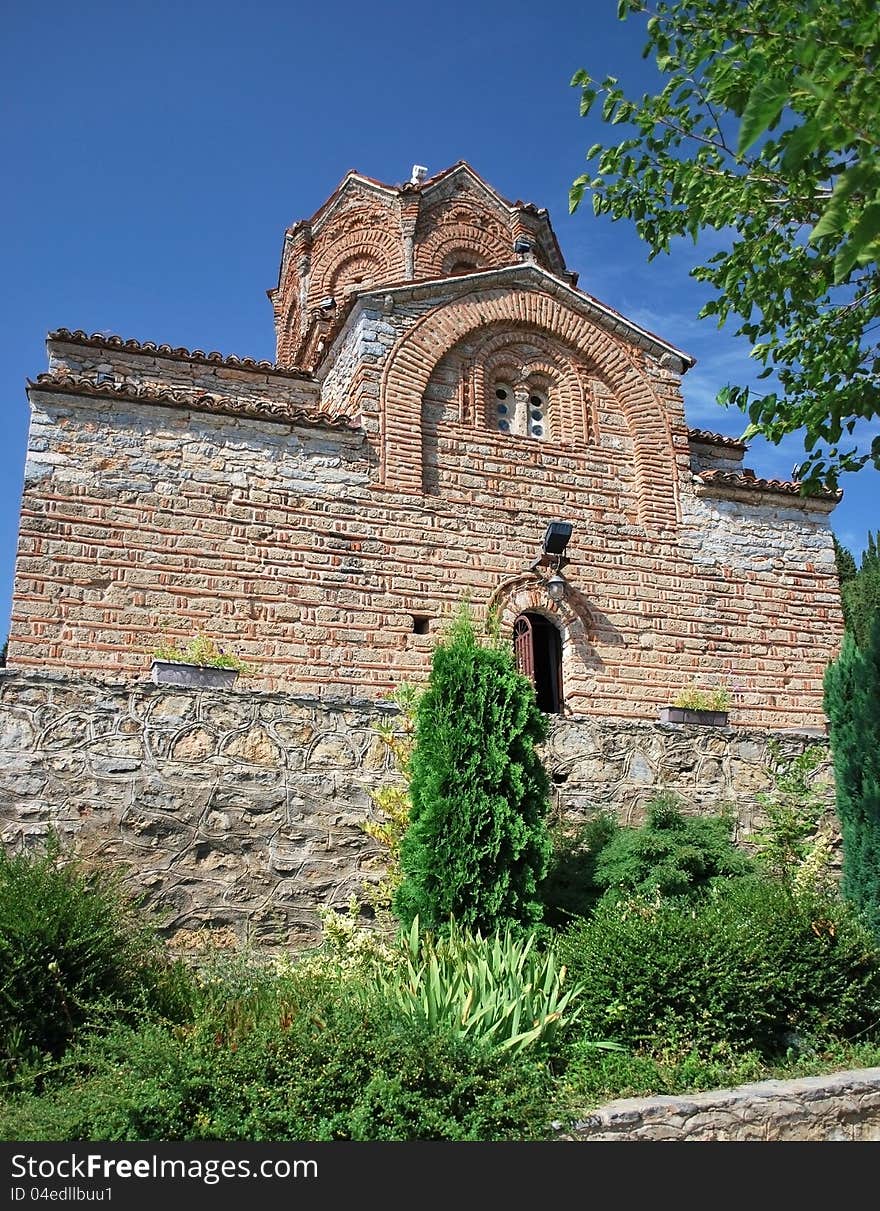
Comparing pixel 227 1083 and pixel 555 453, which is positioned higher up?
pixel 555 453

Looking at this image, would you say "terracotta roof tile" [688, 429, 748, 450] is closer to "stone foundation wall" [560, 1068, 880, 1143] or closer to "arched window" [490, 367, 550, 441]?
"arched window" [490, 367, 550, 441]

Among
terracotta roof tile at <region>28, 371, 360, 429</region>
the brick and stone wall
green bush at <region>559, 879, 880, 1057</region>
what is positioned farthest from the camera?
terracotta roof tile at <region>28, 371, 360, 429</region>

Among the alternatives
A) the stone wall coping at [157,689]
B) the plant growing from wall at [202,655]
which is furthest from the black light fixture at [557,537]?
the stone wall coping at [157,689]

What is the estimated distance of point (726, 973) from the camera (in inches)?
241

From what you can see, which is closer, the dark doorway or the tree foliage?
the tree foliage

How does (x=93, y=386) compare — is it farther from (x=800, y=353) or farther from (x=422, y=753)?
(x=800, y=353)

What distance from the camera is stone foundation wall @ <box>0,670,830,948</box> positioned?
728cm

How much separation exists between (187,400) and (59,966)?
6.76 metres

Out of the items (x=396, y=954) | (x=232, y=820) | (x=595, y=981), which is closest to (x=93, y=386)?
(x=232, y=820)

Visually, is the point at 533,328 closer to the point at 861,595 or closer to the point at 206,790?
the point at 206,790

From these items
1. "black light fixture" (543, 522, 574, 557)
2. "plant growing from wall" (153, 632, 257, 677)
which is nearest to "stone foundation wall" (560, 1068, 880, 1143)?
"plant growing from wall" (153, 632, 257, 677)

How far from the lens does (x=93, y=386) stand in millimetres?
10609

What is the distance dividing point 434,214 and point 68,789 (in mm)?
12529

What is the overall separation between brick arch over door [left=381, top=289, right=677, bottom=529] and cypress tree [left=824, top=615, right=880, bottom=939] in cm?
442
